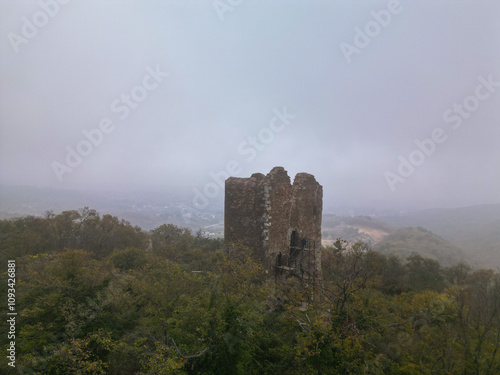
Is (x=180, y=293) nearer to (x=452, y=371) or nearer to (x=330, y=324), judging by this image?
(x=330, y=324)

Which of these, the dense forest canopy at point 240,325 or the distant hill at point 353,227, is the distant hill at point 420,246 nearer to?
the distant hill at point 353,227

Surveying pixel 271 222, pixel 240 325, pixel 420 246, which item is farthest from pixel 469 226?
pixel 240 325

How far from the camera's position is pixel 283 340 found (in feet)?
29.9

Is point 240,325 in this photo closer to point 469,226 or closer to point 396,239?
point 396,239

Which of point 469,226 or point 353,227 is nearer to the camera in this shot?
point 353,227

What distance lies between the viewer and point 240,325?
7.02 metres

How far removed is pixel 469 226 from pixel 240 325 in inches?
2956

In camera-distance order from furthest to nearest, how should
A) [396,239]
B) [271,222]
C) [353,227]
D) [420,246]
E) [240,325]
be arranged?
[353,227] → [396,239] → [420,246] → [271,222] → [240,325]

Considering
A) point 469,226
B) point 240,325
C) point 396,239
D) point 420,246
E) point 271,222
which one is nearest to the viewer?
point 240,325

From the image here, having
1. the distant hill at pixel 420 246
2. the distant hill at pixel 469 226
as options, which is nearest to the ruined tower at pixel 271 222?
the distant hill at pixel 420 246

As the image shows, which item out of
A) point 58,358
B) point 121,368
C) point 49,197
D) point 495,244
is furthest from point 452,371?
point 49,197

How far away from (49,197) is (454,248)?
84263mm

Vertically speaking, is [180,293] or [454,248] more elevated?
[180,293]

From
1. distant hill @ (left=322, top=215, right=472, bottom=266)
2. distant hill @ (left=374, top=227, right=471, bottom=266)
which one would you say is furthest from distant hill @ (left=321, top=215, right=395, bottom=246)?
distant hill @ (left=374, top=227, right=471, bottom=266)
